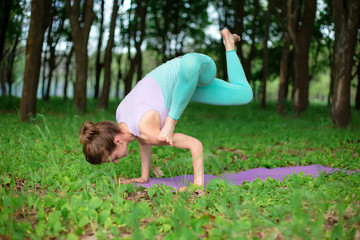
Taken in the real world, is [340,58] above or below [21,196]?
above

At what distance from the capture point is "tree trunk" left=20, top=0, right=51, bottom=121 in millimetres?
8148

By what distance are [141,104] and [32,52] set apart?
21.1ft

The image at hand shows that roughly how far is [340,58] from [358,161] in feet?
13.3

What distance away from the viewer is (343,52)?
754 centimetres

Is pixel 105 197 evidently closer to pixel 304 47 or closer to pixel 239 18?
pixel 304 47

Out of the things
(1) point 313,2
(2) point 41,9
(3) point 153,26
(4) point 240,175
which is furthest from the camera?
(3) point 153,26

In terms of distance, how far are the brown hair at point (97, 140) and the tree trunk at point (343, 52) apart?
648 centimetres

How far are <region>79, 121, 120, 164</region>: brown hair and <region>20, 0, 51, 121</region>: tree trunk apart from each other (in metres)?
6.14

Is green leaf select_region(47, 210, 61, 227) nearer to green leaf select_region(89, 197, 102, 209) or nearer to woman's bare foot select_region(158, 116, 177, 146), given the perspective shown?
green leaf select_region(89, 197, 102, 209)

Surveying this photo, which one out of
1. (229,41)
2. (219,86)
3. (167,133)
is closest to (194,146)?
(167,133)

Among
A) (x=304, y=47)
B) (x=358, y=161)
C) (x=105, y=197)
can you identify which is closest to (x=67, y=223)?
(x=105, y=197)

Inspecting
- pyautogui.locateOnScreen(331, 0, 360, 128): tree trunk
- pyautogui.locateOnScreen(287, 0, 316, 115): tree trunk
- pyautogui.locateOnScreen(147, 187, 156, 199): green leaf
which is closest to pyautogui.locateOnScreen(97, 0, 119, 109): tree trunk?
pyautogui.locateOnScreen(287, 0, 316, 115): tree trunk

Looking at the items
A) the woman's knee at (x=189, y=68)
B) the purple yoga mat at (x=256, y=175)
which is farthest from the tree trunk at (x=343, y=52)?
the woman's knee at (x=189, y=68)

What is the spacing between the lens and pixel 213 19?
26.4 m
